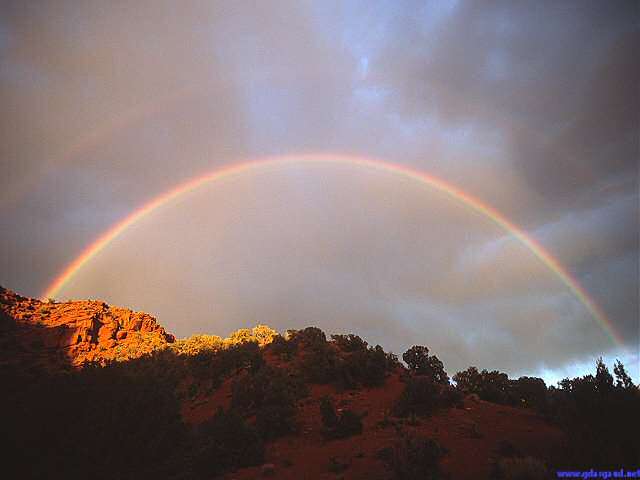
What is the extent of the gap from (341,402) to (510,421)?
30.3ft

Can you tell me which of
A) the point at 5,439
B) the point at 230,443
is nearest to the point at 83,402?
the point at 5,439

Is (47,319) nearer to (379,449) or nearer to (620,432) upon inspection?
(379,449)

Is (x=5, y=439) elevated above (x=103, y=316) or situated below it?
below

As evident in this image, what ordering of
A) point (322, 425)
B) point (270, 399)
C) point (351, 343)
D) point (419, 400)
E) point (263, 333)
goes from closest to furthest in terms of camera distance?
point (322, 425)
point (419, 400)
point (270, 399)
point (351, 343)
point (263, 333)

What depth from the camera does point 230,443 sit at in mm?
13398

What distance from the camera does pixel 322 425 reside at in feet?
57.6

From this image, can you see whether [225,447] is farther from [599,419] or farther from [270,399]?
[599,419]

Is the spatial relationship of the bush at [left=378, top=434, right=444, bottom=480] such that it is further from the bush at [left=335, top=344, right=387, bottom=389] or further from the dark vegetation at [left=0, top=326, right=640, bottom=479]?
the bush at [left=335, top=344, right=387, bottom=389]

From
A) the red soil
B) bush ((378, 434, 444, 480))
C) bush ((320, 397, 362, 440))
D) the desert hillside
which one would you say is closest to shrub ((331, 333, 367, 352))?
the desert hillside

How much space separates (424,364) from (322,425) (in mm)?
12596

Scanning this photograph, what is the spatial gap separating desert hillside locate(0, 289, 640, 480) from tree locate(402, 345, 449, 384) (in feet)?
0.29

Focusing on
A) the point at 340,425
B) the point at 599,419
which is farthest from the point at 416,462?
the point at 599,419

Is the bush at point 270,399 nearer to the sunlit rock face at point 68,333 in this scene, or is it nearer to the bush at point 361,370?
the bush at point 361,370

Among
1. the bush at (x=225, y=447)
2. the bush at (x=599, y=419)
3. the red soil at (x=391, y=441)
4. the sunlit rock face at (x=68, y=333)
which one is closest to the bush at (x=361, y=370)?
the red soil at (x=391, y=441)
